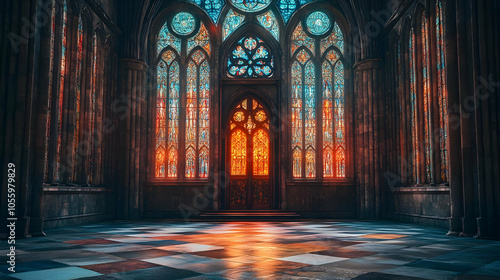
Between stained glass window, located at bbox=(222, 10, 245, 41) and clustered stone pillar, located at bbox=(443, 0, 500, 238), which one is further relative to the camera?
stained glass window, located at bbox=(222, 10, 245, 41)

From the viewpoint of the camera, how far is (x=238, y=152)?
19578mm

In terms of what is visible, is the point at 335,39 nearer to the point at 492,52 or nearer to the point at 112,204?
the point at 492,52

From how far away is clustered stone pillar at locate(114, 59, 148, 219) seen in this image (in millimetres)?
17719

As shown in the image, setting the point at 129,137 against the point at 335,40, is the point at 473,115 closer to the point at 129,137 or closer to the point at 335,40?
the point at 335,40

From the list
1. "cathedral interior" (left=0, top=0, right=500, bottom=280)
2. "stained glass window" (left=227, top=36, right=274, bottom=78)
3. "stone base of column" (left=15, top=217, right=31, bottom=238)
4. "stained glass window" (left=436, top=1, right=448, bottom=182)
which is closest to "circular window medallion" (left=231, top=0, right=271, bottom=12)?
"cathedral interior" (left=0, top=0, right=500, bottom=280)

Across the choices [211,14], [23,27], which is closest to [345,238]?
[23,27]

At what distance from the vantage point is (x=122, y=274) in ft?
17.2

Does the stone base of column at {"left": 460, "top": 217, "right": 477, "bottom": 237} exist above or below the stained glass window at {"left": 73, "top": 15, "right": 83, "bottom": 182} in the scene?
below

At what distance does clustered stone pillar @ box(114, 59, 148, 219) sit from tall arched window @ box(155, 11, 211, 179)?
1.23 metres

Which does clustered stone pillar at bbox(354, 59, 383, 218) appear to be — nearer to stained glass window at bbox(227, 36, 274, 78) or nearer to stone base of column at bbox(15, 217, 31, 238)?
stained glass window at bbox(227, 36, 274, 78)

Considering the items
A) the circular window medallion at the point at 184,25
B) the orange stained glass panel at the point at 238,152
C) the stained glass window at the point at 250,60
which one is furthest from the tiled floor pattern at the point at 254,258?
the circular window medallion at the point at 184,25

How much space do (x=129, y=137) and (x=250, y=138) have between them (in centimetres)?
517

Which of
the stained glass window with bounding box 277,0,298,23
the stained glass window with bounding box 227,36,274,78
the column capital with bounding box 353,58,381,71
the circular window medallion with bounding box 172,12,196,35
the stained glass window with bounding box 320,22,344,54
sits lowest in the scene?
the column capital with bounding box 353,58,381,71

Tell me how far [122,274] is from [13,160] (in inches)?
243
